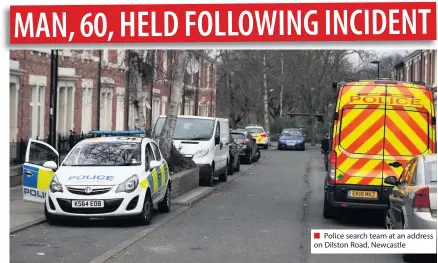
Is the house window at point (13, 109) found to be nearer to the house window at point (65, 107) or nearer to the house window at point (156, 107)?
the house window at point (65, 107)

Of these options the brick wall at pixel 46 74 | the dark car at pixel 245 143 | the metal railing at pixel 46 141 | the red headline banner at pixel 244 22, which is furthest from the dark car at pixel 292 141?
the red headline banner at pixel 244 22

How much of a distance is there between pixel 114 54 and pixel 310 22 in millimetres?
27522

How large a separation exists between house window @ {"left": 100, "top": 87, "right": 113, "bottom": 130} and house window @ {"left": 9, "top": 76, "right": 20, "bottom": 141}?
919 centimetres

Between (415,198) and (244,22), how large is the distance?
4.06 m

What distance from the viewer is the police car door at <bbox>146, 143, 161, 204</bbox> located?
14.7 metres

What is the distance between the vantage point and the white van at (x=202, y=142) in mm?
23375

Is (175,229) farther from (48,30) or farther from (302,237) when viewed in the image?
Answer: (48,30)

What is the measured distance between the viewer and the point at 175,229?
543 inches

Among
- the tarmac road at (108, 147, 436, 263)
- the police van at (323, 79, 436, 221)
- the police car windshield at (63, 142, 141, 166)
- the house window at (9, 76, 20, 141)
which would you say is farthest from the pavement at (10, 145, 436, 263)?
the house window at (9, 76, 20, 141)

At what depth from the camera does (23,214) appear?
49.7ft

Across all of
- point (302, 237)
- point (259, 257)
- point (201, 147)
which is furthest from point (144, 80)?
point (259, 257)

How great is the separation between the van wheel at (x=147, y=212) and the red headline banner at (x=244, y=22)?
7.50 m

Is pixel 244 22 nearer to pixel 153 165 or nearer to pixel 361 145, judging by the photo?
pixel 361 145

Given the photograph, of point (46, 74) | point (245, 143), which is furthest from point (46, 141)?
point (245, 143)
